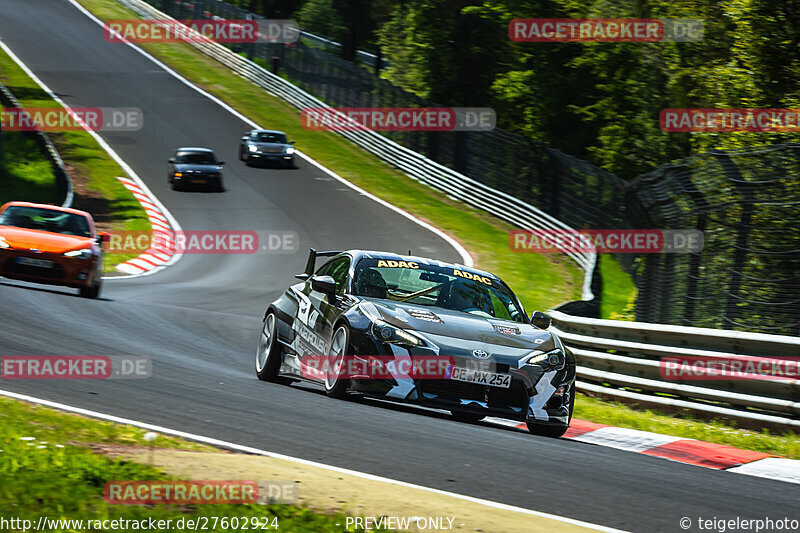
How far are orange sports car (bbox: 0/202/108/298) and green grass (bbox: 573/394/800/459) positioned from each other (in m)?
8.35

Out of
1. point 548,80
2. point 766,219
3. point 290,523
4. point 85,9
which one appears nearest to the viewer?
point 290,523

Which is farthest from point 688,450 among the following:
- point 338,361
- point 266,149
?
point 266,149

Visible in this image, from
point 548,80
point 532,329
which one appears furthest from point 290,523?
point 548,80

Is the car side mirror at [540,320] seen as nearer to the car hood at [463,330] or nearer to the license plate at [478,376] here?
the car hood at [463,330]

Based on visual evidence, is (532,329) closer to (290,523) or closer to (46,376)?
(46,376)

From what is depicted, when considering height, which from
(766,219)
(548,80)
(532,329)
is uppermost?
(548,80)

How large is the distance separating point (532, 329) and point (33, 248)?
934 centimetres

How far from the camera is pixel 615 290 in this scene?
23781 mm

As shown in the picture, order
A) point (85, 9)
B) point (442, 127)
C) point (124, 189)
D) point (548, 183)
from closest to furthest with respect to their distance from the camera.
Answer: point (548, 183) → point (124, 189) → point (442, 127) → point (85, 9)

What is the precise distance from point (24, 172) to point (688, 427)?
87.6ft

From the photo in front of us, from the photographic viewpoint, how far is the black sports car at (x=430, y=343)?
8477 millimetres

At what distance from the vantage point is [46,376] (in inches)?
359

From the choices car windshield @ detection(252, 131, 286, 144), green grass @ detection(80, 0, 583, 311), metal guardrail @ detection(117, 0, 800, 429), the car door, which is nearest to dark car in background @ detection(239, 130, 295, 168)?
car windshield @ detection(252, 131, 286, 144)

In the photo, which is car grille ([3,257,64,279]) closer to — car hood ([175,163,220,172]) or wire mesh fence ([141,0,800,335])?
wire mesh fence ([141,0,800,335])
